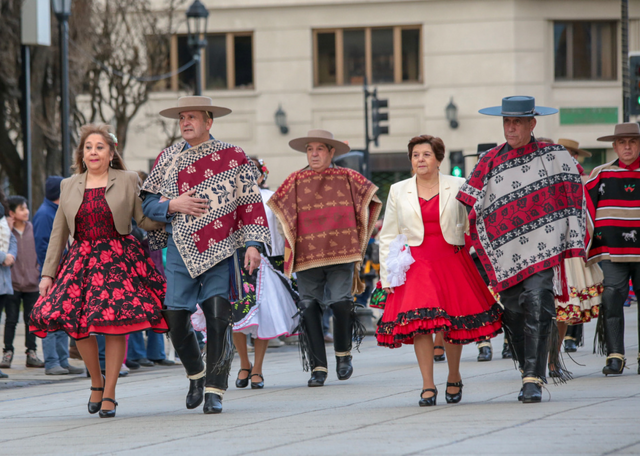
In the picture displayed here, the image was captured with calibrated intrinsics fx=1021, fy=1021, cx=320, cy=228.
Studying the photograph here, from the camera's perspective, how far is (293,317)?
8883 millimetres

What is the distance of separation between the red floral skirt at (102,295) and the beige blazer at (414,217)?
158 centimetres

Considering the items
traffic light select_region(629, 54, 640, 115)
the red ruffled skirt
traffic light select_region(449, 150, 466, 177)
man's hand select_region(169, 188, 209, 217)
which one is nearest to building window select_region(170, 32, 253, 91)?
traffic light select_region(449, 150, 466, 177)

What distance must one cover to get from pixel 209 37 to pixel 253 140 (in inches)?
118

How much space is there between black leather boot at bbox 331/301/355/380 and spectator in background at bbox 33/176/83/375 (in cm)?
306

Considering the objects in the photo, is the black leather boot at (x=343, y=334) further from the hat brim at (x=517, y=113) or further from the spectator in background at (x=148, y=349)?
the spectator in background at (x=148, y=349)

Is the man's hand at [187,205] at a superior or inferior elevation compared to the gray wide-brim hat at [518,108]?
inferior

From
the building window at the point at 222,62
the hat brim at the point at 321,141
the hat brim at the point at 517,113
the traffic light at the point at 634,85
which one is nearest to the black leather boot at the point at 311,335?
the hat brim at the point at 321,141

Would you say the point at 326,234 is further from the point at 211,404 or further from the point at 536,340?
the point at 536,340

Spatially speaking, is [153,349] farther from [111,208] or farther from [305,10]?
[305,10]

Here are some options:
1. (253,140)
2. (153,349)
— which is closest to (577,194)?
(153,349)

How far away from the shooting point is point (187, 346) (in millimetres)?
6840

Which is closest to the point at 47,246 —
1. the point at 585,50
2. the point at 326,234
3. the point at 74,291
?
the point at 326,234

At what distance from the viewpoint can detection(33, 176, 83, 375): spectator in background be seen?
10.1 metres

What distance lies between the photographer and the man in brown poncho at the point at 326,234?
28.8ft
